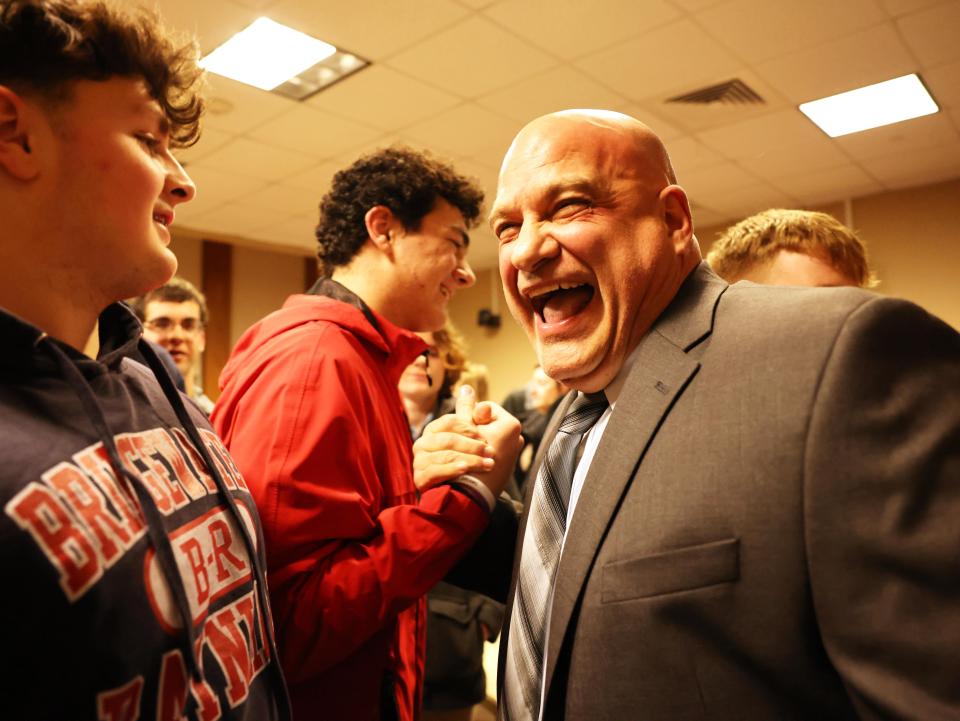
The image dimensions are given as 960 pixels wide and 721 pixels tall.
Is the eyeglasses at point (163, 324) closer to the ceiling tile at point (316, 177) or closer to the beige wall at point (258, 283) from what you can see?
the ceiling tile at point (316, 177)

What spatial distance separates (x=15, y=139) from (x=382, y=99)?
337cm

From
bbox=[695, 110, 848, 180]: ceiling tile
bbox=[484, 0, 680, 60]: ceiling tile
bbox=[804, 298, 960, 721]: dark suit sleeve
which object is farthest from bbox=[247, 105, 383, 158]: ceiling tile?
bbox=[804, 298, 960, 721]: dark suit sleeve

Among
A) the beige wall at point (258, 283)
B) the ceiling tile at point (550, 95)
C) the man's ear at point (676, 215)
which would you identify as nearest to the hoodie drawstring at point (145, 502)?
the man's ear at point (676, 215)

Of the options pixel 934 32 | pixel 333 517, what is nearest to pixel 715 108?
pixel 934 32

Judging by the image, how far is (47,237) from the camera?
30.5 inches

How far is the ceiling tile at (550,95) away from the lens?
3.64 metres

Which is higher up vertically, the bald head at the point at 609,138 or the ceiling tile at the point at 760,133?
the ceiling tile at the point at 760,133

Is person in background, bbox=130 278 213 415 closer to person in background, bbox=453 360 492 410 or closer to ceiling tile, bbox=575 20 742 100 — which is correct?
person in background, bbox=453 360 492 410

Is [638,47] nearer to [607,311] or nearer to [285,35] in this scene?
[285,35]

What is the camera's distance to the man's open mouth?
117 centimetres

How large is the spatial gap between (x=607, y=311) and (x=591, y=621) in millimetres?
475

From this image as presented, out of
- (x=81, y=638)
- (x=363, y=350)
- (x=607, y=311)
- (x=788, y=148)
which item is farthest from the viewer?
(x=788, y=148)

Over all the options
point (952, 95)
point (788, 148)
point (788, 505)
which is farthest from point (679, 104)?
point (788, 505)

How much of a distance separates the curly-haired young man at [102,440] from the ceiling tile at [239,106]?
3079 mm
